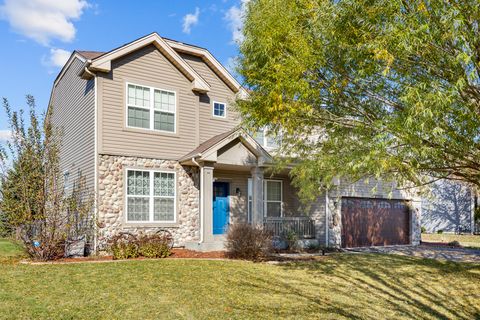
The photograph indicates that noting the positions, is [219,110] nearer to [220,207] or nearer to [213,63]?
[213,63]

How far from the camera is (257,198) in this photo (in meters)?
14.2

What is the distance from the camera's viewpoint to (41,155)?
38.7 ft

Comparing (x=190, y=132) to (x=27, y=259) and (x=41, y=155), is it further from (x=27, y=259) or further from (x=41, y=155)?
(x=27, y=259)

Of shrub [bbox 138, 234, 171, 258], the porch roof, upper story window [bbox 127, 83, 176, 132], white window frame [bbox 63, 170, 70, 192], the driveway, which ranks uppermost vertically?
upper story window [bbox 127, 83, 176, 132]

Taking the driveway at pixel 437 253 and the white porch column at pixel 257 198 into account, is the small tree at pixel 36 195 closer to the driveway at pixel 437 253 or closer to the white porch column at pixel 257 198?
the white porch column at pixel 257 198

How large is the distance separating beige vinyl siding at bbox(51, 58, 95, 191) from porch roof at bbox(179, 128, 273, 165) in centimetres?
311

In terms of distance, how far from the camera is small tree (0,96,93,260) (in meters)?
11.0

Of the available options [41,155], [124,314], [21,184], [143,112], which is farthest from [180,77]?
[124,314]

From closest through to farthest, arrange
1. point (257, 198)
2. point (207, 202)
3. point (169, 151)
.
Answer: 1. point (207, 202)
2. point (169, 151)
3. point (257, 198)

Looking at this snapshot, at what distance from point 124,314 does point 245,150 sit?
28.8 feet

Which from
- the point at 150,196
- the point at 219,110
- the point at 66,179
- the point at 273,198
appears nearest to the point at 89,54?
the point at 66,179

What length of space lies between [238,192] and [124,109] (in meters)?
5.55

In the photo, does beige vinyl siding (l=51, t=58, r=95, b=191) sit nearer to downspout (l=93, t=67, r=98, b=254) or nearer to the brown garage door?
downspout (l=93, t=67, r=98, b=254)

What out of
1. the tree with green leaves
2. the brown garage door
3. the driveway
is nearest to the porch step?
the tree with green leaves
